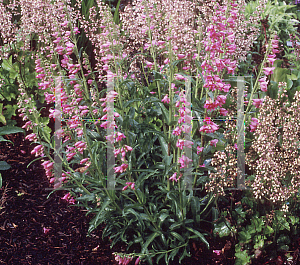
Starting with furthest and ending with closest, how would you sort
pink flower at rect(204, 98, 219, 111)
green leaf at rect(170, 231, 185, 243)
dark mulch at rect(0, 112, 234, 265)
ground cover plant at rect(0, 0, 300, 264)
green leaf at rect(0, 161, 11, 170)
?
green leaf at rect(0, 161, 11, 170)
dark mulch at rect(0, 112, 234, 265)
green leaf at rect(170, 231, 185, 243)
ground cover plant at rect(0, 0, 300, 264)
pink flower at rect(204, 98, 219, 111)

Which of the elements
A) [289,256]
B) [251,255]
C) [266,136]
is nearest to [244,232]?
[251,255]

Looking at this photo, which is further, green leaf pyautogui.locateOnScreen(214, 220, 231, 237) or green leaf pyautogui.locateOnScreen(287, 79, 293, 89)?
green leaf pyautogui.locateOnScreen(287, 79, 293, 89)

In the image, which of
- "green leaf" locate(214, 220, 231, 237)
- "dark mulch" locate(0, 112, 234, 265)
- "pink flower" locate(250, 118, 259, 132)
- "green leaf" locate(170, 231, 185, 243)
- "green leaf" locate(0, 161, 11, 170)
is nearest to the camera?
"green leaf" locate(170, 231, 185, 243)

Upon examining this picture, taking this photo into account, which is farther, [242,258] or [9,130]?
[9,130]

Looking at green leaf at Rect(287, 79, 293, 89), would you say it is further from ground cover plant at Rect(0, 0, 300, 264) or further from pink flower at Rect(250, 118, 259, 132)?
pink flower at Rect(250, 118, 259, 132)

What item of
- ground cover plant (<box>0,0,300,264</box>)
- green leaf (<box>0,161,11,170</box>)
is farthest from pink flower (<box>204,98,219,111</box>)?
green leaf (<box>0,161,11,170</box>)

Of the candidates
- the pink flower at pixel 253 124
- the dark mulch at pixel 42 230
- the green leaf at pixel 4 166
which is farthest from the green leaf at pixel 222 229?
the green leaf at pixel 4 166

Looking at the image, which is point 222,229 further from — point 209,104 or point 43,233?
point 43,233

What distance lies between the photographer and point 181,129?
2.07 metres

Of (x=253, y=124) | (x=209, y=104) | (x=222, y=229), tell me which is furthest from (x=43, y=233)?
(x=253, y=124)

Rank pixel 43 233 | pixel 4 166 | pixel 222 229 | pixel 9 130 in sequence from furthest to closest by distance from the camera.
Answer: pixel 9 130, pixel 4 166, pixel 43 233, pixel 222 229

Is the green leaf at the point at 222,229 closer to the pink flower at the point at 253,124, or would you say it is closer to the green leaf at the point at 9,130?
the pink flower at the point at 253,124

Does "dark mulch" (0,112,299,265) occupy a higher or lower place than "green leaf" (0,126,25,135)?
lower

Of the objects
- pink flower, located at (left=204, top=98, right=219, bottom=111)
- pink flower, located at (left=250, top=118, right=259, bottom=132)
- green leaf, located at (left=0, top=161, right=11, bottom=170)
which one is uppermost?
pink flower, located at (left=204, top=98, right=219, bottom=111)
